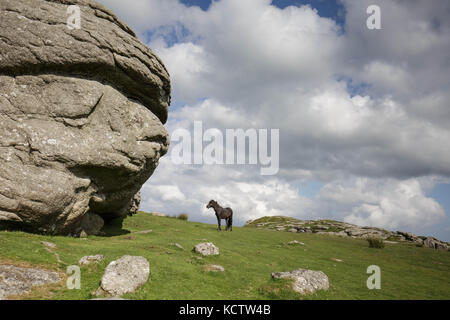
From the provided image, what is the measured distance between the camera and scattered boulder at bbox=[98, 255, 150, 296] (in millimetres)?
11062

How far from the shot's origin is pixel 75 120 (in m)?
19.8

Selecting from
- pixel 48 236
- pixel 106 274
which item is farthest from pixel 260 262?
pixel 48 236

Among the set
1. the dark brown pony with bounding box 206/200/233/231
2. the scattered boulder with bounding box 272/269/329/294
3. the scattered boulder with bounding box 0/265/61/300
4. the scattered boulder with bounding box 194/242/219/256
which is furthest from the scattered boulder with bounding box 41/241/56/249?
the dark brown pony with bounding box 206/200/233/231

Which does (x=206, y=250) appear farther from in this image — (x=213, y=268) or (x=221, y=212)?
(x=221, y=212)

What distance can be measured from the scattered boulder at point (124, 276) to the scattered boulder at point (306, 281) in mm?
7228

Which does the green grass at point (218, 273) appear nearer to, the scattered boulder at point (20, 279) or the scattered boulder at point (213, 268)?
the scattered boulder at point (213, 268)

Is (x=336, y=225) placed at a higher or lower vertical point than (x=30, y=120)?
lower

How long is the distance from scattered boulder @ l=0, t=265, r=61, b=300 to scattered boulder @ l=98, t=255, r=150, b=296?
263 centimetres

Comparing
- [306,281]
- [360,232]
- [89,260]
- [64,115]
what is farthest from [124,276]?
[360,232]

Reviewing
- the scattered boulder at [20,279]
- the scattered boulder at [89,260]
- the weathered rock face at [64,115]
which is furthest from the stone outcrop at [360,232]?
the scattered boulder at [20,279]

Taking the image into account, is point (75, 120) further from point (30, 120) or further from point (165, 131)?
point (165, 131)
